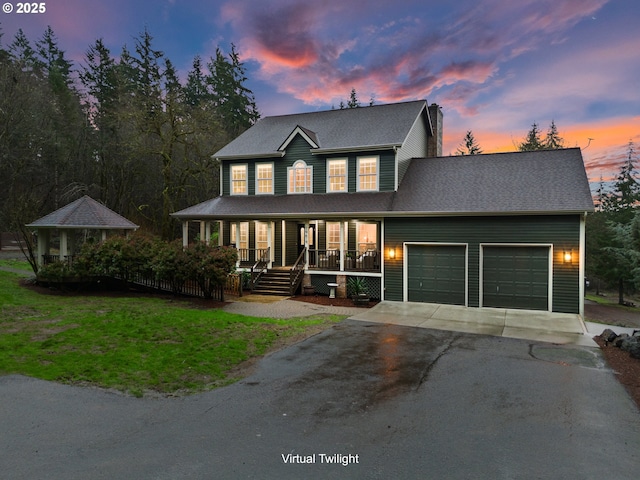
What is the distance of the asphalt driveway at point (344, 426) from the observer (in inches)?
164

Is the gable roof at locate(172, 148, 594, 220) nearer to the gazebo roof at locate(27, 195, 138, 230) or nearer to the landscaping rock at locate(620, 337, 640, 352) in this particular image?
the gazebo roof at locate(27, 195, 138, 230)

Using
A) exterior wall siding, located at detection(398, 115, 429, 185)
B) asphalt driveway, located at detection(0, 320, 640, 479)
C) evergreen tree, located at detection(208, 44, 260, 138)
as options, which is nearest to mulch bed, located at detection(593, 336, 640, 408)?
asphalt driveway, located at detection(0, 320, 640, 479)

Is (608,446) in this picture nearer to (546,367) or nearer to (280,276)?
(546,367)

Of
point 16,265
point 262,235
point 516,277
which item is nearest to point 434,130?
point 516,277

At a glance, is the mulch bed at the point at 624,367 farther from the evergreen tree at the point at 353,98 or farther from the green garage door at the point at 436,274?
the evergreen tree at the point at 353,98

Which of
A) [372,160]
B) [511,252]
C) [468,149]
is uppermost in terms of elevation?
[468,149]

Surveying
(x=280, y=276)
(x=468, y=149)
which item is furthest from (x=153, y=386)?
(x=468, y=149)

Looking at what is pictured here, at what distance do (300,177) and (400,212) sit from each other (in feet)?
20.3

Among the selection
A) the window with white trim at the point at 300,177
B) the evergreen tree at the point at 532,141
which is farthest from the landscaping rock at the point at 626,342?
the evergreen tree at the point at 532,141

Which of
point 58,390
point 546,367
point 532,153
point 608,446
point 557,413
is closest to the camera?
point 608,446

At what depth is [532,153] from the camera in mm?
17781

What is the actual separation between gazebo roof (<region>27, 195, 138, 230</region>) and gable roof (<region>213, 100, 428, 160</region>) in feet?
20.5

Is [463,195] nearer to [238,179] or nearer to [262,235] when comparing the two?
[262,235]

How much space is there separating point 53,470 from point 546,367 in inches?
338
